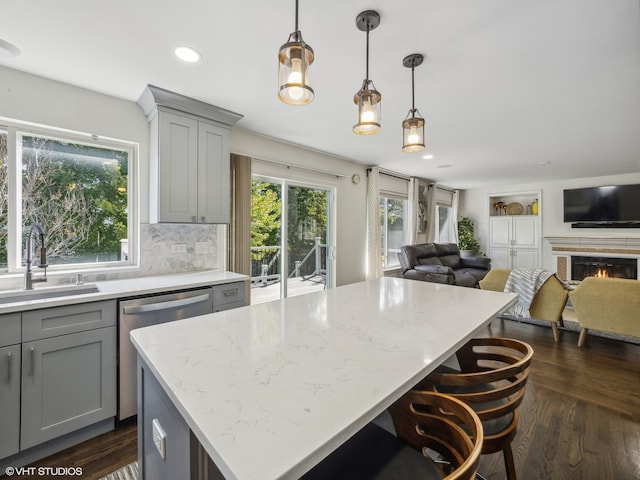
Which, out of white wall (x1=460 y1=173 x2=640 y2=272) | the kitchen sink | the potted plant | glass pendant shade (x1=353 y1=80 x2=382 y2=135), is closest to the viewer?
glass pendant shade (x1=353 y1=80 x2=382 y2=135)

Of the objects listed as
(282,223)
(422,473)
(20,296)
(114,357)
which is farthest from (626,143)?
(20,296)

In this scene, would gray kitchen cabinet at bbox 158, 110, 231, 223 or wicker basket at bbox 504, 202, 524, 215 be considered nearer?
gray kitchen cabinet at bbox 158, 110, 231, 223

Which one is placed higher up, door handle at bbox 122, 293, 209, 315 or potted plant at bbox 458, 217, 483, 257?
potted plant at bbox 458, 217, 483, 257

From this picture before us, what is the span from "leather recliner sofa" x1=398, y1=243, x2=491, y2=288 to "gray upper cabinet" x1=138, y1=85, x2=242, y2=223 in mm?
3683

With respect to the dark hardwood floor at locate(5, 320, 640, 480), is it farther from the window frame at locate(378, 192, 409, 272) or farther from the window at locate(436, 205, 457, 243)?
the window at locate(436, 205, 457, 243)

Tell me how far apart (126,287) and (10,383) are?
748mm

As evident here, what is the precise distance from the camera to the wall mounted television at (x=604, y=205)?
582 cm

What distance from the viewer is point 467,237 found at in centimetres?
785

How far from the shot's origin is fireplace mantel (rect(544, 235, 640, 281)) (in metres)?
5.77

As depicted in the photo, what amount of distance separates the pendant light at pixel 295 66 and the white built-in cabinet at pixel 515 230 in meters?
7.72

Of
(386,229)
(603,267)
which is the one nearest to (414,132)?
(386,229)

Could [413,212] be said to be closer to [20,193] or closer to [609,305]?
[609,305]

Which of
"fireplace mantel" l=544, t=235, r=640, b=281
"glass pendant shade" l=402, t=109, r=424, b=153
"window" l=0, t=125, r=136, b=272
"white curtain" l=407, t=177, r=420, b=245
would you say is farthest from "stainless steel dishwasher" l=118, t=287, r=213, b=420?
"fireplace mantel" l=544, t=235, r=640, b=281

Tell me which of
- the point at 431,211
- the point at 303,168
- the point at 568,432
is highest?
the point at 303,168
